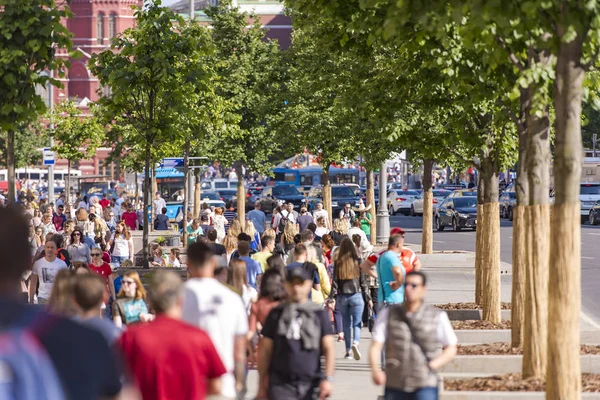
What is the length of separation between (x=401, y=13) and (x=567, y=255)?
7.10ft

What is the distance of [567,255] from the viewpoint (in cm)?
888

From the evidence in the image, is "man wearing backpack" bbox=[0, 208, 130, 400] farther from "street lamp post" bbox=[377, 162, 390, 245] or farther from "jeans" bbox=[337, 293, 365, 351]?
"street lamp post" bbox=[377, 162, 390, 245]

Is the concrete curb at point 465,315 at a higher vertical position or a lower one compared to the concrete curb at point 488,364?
higher

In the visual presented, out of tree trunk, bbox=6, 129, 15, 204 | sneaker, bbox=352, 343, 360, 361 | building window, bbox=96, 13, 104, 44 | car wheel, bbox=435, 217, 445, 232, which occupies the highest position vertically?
building window, bbox=96, 13, 104, 44

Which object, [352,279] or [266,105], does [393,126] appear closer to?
[352,279]

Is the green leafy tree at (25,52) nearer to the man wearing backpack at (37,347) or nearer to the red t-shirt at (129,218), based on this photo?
the man wearing backpack at (37,347)

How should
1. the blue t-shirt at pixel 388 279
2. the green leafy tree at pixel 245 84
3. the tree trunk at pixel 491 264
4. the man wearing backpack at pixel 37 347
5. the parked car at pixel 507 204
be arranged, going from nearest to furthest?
Result: the man wearing backpack at pixel 37 347 < the blue t-shirt at pixel 388 279 < the tree trunk at pixel 491 264 < the green leafy tree at pixel 245 84 < the parked car at pixel 507 204

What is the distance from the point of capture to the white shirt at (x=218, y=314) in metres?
7.59

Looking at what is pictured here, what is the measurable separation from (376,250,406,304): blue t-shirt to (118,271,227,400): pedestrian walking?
640 cm

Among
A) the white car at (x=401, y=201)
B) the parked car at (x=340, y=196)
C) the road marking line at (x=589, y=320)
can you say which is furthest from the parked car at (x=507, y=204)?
the road marking line at (x=589, y=320)

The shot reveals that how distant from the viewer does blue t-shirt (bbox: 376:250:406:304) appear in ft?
40.3

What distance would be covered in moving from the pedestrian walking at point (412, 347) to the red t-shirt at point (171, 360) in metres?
1.93

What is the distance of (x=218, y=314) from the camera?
761 cm

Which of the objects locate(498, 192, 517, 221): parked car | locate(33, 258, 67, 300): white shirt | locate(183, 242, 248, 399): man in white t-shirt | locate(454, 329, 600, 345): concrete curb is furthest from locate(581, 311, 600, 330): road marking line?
locate(498, 192, 517, 221): parked car
